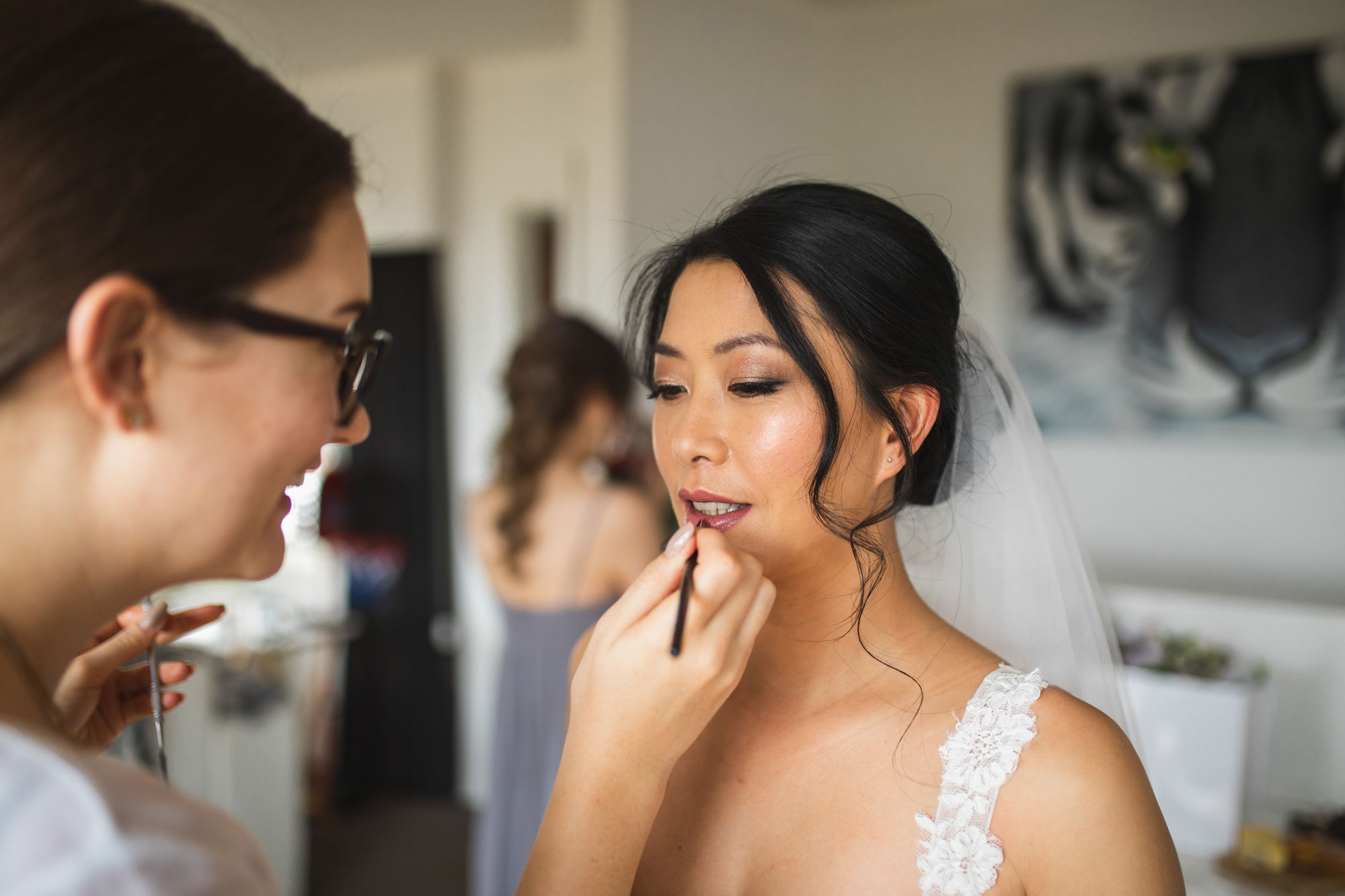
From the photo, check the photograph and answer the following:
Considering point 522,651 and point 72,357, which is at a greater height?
point 72,357

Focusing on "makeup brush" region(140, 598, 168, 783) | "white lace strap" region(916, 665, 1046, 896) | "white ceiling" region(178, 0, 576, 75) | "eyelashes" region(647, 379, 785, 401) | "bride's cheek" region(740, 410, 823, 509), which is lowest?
"white lace strap" region(916, 665, 1046, 896)

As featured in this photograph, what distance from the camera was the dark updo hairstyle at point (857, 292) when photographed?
3.76 ft

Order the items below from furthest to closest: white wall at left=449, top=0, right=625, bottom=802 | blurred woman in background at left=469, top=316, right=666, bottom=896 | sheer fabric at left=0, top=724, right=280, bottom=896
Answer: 1. white wall at left=449, top=0, right=625, bottom=802
2. blurred woman in background at left=469, top=316, right=666, bottom=896
3. sheer fabric at left=0, top=724, right=280, bottom=896

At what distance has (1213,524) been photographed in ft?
13.0

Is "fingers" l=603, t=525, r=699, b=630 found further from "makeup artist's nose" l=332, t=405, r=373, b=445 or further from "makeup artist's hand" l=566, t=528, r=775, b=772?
"makeup artist's nose" l=332, t=405, r=373, b=445

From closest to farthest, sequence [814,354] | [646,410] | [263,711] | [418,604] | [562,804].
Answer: [562,804], [814,354], [263,711], [646,410], [418,604]

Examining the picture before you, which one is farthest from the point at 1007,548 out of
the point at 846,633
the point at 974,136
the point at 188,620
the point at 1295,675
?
the point at 974,136

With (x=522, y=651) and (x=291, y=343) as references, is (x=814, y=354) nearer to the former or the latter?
(x=291, y=343)

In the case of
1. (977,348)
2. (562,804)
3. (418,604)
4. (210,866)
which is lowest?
(418,604)

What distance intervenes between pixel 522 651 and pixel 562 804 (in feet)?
6.13

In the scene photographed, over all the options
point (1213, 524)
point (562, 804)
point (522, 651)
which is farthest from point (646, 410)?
point (562, 804)

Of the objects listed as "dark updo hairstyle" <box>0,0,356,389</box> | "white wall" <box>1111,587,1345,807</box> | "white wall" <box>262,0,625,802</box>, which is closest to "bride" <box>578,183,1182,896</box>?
"dark updo hairstyle" <box>0,0,356,389</box>

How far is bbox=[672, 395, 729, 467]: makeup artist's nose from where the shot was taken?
115cm

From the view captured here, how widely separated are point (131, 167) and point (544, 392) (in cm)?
206
